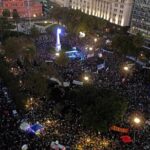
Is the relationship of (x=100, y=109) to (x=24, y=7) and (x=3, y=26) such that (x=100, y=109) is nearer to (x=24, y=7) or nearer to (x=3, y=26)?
(x=3, y=26)

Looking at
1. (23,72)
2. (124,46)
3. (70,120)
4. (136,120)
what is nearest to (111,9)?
(124,46)

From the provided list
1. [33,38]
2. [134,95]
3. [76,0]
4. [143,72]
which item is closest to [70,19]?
[33,38]

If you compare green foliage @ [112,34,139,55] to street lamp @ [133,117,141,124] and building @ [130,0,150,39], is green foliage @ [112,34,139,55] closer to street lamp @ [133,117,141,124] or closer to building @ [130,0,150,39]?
building @ [130,0,150,39]

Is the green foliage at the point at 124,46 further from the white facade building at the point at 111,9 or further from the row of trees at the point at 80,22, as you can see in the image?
the white facade building at the point at 111,9

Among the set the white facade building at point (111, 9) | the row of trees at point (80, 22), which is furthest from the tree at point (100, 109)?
the white facade building at point (111, 9)

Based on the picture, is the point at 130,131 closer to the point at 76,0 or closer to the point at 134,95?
the point at 134,95

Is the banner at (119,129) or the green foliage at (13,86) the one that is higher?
Answer: the green foliage at (13,86)

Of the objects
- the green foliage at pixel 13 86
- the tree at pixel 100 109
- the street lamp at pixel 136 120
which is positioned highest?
the tree at pixel 100 109
